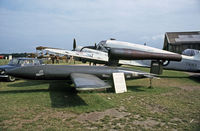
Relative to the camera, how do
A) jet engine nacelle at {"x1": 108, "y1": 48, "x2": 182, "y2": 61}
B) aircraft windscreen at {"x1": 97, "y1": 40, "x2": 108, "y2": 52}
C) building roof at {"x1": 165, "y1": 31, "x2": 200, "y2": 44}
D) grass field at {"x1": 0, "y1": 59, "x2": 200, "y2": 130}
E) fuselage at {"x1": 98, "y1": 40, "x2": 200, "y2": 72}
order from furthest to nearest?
building roof at {"x1": 165, "y1": 31, "x2": 200, "y2": 44}, aircraft windscreen at {"x1": 97, "y1": 40, "x2": 108, "y2": 52}, fuselage at {"x1": 98, "y1": 40, "x2": 200, "y2": 72}, jet engine nacelle at {"x1": 108, "y1": 48, "x2": 182, "y2": 61}, grass field at {"x1": 0, "y1": 59, "x2": 200, "y2": 130}

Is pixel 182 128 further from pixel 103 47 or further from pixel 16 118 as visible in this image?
pixel 103 47

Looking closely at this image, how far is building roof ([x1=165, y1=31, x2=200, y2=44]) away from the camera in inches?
1563

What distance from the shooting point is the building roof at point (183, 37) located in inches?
1563

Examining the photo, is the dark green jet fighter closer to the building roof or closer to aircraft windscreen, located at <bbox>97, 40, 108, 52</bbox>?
aircraft windscreen, located at <bbox>97, 40, 108, 52</bbox>

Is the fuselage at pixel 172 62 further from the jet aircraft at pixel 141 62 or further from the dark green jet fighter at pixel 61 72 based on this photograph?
the dark green jet fighter at pixel 61 72

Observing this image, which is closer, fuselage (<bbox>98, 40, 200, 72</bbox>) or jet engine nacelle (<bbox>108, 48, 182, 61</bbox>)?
jet engine nacelle (<bbox>108, 48, 182, 61</bbox>)

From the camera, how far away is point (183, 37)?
42844 mm

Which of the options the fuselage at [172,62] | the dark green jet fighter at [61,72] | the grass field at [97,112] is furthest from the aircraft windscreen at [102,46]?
the grass field at [97,112]

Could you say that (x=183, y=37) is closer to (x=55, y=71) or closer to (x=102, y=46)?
(x=102, y=46)

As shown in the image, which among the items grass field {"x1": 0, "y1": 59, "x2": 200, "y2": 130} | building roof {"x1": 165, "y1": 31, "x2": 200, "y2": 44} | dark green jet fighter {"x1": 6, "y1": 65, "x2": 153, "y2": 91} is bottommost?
grass field {"x1": 0, "y1": 59, "x2": 200, "y2": 130}

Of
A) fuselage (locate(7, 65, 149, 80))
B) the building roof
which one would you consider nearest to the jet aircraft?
fuselage (locate(7, 65, 149, 80))

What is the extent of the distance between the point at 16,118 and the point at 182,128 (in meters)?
5.37

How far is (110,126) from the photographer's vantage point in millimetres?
4398

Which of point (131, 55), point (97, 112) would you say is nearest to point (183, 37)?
point (131, 55)
